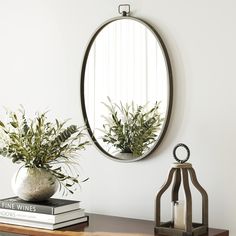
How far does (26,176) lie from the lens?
2.40m

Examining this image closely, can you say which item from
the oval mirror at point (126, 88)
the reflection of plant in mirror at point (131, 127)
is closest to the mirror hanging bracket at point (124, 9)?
the oval mirror at point (126, 88)

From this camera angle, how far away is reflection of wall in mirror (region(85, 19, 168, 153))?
8.20 ft

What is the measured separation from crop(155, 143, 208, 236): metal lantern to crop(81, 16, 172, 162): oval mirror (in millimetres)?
254

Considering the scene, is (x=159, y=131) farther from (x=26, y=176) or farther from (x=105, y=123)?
(x=26, y=176)

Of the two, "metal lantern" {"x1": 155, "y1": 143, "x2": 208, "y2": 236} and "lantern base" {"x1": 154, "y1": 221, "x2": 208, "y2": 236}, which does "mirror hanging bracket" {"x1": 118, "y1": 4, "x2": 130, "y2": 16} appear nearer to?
"metal lantern" {"x1": 155, "y1": 143, "x2": 208, "y2": 236}

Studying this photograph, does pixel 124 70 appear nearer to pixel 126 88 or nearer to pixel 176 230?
pixel 126 88

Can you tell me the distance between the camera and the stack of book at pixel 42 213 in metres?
2.31

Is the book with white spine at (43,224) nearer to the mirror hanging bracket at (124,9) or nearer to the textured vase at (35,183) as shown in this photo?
the textured vase at (35,183)

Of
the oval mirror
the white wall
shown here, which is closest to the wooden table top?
the white wall

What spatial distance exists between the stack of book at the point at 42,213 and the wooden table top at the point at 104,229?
0.03 m

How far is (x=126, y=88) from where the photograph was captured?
258 cm

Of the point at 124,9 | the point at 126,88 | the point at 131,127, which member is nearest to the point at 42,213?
the point at 131,127

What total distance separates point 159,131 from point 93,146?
36cm

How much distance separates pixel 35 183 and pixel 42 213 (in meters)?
0.13
